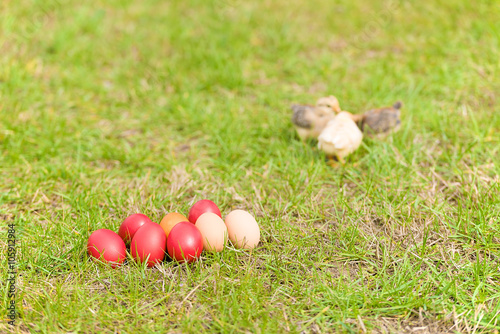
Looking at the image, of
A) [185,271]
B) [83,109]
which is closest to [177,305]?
[185,271]

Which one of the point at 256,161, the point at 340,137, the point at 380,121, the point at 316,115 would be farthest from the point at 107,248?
the point at 380,121

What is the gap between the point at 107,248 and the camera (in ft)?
7.64

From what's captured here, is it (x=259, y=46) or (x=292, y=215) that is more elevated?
(x=259, y=46)

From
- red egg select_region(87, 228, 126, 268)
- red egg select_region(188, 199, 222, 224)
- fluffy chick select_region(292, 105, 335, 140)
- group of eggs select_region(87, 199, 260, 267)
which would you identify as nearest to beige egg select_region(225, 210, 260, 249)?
group of eggs select_region(87, 199, 260, 267)

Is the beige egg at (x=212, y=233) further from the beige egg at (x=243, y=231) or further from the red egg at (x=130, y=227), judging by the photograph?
the red egg at (x=130, y=227)

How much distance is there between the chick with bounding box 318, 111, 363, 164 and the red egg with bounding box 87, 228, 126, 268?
56.7 inches

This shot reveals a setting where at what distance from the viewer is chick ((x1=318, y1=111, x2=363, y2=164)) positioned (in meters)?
3.01

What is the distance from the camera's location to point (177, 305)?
218cm

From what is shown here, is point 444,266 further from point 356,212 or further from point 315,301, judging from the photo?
point 315,301

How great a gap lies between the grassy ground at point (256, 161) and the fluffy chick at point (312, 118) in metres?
0.14

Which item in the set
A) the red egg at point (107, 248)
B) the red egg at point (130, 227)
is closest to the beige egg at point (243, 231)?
the red egg at point (130, 227)

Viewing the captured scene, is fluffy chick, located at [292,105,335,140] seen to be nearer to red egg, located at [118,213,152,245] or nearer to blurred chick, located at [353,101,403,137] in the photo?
blurred chick, located at [353,101,403,137]

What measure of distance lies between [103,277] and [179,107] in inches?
77.7

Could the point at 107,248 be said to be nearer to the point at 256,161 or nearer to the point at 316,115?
the point at 256,161
